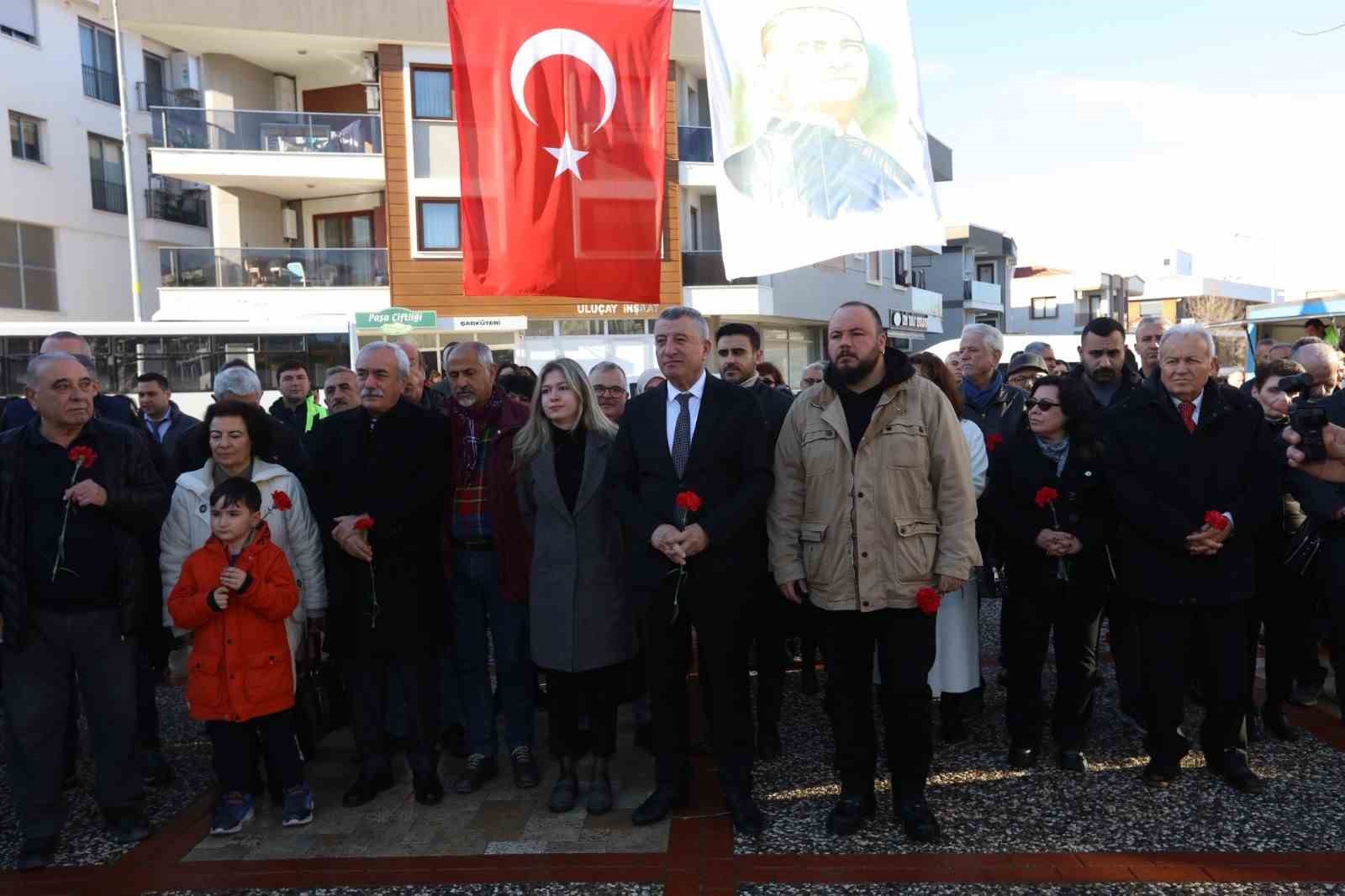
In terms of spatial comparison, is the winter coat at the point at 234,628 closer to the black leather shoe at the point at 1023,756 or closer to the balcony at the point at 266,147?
the black leather shoe at the point at 1023,756

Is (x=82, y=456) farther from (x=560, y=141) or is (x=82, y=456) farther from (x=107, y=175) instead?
(x=107, y=175)

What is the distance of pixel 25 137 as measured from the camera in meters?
26.9

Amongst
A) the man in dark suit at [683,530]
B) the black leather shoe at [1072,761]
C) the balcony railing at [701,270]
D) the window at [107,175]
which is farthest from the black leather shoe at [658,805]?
the window at [107,175]

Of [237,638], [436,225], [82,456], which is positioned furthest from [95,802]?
[436,225]

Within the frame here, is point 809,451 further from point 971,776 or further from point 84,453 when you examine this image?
point 84,453

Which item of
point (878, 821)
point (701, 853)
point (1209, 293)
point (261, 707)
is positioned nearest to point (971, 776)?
point (878, 821)

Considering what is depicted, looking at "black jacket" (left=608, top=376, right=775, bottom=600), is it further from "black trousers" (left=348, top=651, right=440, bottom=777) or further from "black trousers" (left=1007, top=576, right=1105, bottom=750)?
"black trousers" (left=1007, top=576, right=1105, bottom=750)

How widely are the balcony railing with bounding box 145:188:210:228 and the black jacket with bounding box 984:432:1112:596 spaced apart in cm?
3075

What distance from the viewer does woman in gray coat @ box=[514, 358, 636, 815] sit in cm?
441

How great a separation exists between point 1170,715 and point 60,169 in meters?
31.7

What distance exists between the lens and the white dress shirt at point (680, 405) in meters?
4.28

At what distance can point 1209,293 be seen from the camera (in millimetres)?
61688

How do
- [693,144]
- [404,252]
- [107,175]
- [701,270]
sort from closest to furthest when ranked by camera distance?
[404,252]
[693,144]
[701,270]
[107,175]

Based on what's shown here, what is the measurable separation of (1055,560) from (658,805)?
2.15m
